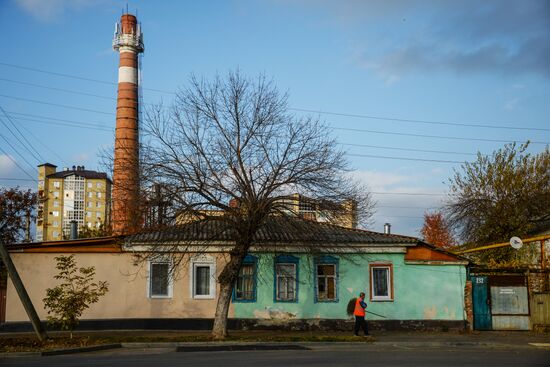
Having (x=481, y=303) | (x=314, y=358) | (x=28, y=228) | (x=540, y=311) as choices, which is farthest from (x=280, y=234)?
(x=28, y=228)

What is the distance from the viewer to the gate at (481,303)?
2442 centimetres

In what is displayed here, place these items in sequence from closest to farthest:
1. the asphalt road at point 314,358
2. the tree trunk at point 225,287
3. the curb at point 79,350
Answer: the asphalt road at point 314,358
the curb at point 79,350
the tree trunk at point 225,287

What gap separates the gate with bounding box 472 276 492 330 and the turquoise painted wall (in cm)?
51

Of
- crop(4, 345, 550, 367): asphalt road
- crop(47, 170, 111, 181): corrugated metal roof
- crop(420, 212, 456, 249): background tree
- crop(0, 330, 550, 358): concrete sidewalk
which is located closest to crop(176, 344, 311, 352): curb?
crop(0, 330, 550, 358): concrete sidewalk

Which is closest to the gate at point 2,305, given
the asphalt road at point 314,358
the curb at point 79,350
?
the curb at point 79,350

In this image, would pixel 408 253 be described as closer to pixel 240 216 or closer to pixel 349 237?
pixel 349 237

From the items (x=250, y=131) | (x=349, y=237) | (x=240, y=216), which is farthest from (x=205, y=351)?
(x=349, y=237)

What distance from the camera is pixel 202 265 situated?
24.6 metres

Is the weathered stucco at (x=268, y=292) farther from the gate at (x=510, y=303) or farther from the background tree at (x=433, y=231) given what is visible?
the background tree at (x=433, y=231)

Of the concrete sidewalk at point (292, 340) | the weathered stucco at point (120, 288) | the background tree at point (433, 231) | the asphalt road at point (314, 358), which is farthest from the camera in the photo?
the background tree at point (433, 231)

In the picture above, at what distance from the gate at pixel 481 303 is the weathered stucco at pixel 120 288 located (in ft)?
33.9

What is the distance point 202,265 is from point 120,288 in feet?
10.7

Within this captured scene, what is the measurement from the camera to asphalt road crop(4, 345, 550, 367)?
46.2 feet

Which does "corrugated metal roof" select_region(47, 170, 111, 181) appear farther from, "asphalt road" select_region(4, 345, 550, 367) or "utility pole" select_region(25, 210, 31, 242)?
"asphalt road" select_region(4, 345, 550, 367)
